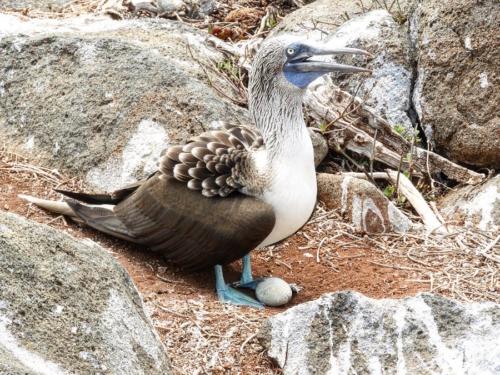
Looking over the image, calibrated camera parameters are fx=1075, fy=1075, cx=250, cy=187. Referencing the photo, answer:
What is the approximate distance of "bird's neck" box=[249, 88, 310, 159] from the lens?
5.33 metres

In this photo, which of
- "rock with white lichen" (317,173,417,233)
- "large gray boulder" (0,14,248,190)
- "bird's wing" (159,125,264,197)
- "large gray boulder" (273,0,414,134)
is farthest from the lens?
"large gray boulder" (273,0,414,134)

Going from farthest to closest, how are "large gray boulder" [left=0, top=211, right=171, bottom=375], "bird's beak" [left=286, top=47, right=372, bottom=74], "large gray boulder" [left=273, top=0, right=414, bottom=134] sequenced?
"large gray boulder" [left=273, top=0, right=414, bottom=134] → "bird's beak" [left=286, top=47, right=372, bottom=74] → "large gray boulder" [left=0, top=211, right=171, bottom=375]

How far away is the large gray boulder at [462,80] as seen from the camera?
6.81m

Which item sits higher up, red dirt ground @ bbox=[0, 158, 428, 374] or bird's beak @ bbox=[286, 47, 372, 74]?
bird's beak @ bbox=[286, 47, 372, 74]

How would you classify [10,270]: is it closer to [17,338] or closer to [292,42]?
[17,338]

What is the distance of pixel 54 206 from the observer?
5.84 meters

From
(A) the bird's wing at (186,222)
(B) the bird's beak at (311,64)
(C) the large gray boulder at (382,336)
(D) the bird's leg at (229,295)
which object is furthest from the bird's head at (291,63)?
(C) the large gray boulder at (382,336)

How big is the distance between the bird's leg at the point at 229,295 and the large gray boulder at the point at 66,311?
4.12 ft

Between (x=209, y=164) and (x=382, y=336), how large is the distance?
149 centimetres

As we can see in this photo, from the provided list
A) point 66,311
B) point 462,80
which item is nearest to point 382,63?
point 462,80

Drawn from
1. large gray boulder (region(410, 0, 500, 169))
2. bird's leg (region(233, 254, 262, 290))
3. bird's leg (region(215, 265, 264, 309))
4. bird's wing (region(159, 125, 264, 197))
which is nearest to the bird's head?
bird's wing (region(159, 125, 264, 197))

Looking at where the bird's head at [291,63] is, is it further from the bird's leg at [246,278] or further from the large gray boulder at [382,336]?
the large gray boulder at [382,336]

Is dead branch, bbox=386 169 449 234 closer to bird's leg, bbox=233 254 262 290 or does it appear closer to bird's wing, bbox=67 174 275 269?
bird's leg, bbox=233 254 262 290

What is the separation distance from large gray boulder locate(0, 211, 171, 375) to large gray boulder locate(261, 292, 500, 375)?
0.56 meters
